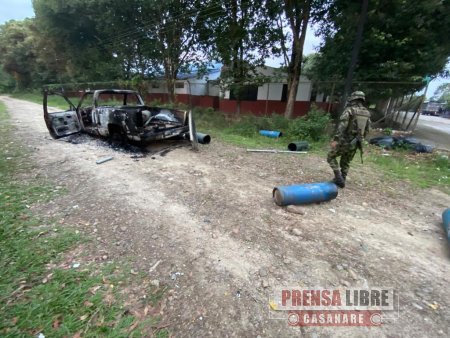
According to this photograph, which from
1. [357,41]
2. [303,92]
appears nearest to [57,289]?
[357,41]

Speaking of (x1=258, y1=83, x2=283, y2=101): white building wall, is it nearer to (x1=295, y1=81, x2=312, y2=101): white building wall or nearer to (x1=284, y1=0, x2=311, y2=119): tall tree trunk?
(x1=295, y1=81, x2=312, y2=101): white building wall

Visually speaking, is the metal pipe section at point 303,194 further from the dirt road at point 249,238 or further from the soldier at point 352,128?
the soldier at point 352,128

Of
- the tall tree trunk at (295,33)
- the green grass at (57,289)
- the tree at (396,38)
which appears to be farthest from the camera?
the tall tree trunk at (295,33)

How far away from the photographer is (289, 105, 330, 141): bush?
25.4 feet

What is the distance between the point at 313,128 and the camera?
774 centimetres

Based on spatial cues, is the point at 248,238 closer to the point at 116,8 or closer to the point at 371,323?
the point at 371,323

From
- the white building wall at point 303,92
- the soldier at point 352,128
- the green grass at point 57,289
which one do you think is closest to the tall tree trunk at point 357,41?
the soldier at point 352,128

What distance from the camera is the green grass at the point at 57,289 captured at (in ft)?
5.57

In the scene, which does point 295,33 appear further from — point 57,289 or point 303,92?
point 57,289

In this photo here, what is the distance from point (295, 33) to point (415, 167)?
741 centimetres

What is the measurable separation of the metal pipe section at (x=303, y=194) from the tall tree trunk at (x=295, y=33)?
7913mm

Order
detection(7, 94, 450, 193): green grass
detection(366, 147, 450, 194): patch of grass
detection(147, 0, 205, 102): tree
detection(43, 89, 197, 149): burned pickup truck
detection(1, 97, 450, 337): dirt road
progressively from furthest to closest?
detection(147, 0, 205, 102): tree → detection(43, 89, 197, 149): burned pickup truck → detection(7, 94, 450, 193): green grass → detection(366, 147, 450, 194): patch of grass → detection(1, 97, 450, 337): dirt road

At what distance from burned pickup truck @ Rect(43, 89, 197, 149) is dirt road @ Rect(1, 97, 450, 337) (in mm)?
1180

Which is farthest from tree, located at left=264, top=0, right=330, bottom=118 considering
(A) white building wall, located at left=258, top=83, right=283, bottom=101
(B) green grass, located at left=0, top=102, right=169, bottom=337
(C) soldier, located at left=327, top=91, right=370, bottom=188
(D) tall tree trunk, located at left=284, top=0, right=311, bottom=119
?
(B) green grass, located at left=0, top=102, right=169, bottom=337
